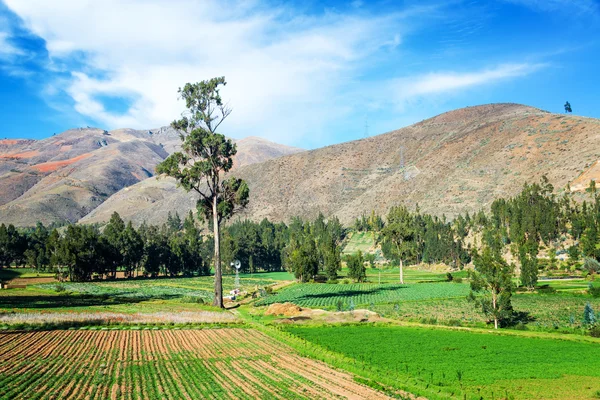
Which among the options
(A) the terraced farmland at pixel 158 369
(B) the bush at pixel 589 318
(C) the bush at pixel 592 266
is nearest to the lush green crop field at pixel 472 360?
(A) the terraced farmland at pixel 158 369

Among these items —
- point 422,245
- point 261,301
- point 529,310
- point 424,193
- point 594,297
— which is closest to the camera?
point 529,310

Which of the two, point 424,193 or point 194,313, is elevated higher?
point 424,193

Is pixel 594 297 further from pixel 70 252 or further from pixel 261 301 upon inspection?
pixel 70 252

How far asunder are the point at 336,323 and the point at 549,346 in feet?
64.6

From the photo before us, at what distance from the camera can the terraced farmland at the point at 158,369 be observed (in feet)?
68.1

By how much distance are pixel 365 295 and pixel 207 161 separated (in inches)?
1358

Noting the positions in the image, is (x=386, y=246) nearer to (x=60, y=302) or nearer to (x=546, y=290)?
(x=546, y=290)

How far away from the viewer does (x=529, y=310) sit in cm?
5222

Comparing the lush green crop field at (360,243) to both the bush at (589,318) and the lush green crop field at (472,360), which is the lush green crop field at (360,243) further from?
the lush green crop field at (472,360)

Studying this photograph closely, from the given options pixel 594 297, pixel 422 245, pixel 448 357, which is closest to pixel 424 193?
pixel 422 245

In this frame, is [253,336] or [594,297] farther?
[594,297]

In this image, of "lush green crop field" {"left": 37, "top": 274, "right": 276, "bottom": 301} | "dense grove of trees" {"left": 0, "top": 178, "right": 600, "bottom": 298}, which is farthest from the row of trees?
"lush green crop field" {"left": 37, "top": 274, "right": 276, "bottom": 301}

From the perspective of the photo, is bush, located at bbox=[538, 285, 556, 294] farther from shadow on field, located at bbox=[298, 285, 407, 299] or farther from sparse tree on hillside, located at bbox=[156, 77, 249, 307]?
sparse tree on hillside, located at bbox=[156, 77, 249, 307]

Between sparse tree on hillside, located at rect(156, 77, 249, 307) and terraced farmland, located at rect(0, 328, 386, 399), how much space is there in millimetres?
19247
